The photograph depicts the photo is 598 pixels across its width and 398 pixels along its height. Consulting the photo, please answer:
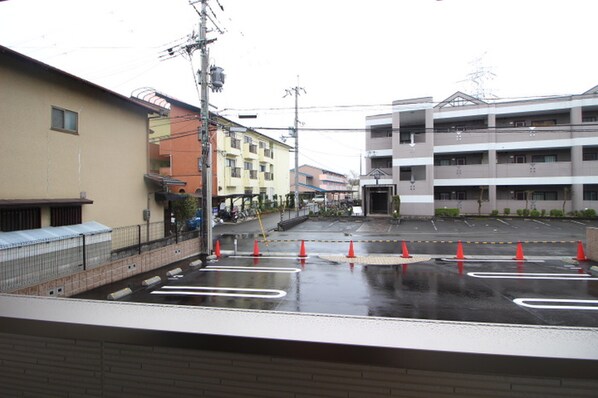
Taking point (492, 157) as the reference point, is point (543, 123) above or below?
above

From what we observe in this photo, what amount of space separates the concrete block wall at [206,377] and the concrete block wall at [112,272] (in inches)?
217

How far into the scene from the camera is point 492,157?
88.0 feet

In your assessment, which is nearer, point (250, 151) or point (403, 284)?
point (403, 284)

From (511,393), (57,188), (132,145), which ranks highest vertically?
(132,145)

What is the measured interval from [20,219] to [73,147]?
2.59m

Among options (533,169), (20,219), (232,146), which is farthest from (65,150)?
(533,169)

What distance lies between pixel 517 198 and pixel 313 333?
31.7 metres

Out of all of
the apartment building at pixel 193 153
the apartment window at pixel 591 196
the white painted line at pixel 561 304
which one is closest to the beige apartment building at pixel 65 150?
the apartment building at pixel 193 153

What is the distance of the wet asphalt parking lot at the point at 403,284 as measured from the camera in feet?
21.0

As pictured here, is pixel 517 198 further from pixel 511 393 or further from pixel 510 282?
pixel 511 393

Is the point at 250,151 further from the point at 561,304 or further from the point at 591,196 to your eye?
the point at 591,196

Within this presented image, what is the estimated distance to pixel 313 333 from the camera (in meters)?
1.43

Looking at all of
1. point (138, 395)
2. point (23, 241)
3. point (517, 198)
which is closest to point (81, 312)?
point (138, 395)

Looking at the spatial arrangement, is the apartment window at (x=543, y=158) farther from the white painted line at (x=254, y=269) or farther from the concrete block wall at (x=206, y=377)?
the concrete block wall at (x=206, y=377)
